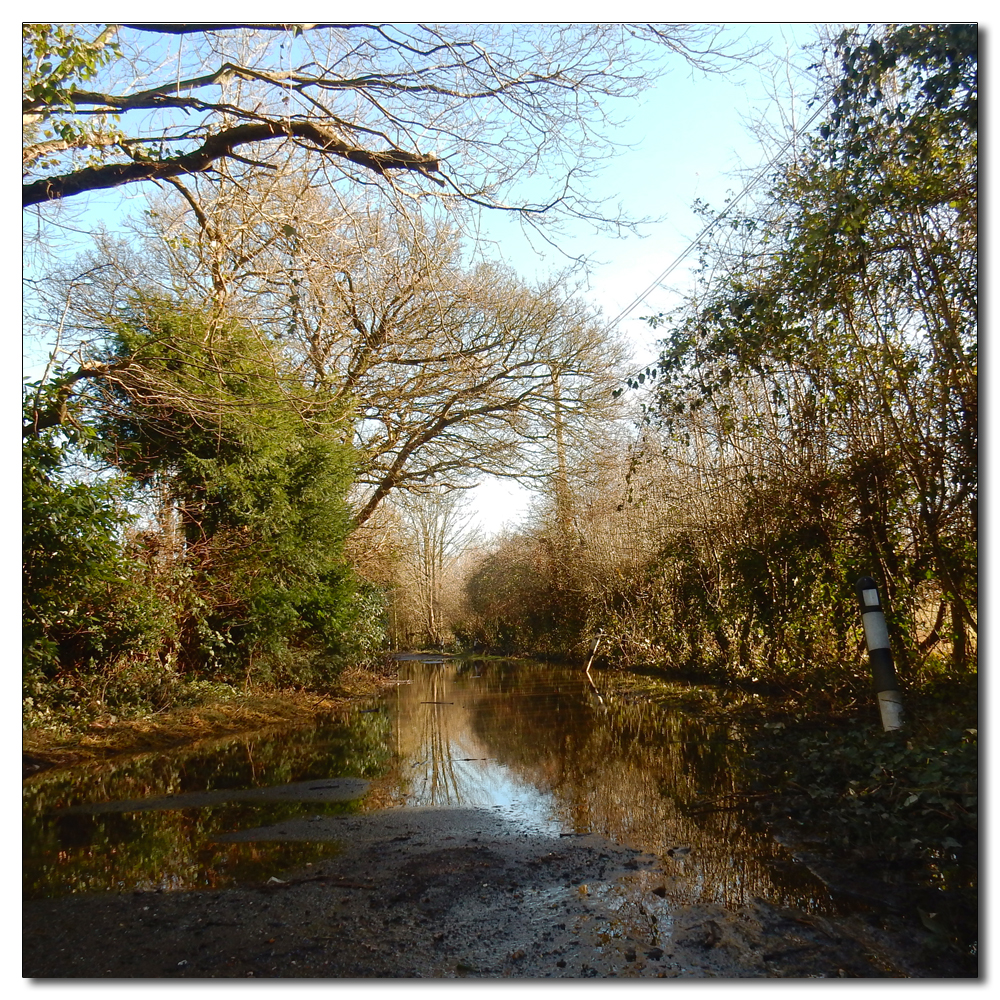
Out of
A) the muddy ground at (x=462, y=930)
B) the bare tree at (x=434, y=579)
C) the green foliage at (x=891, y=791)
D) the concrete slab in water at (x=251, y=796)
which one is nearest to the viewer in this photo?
the muddy ground at (x=462, y=930)

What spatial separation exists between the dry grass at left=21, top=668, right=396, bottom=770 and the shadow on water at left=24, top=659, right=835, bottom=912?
1.17 ft

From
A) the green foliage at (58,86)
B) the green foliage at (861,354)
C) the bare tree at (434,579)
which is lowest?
the bare tree at (434,579)

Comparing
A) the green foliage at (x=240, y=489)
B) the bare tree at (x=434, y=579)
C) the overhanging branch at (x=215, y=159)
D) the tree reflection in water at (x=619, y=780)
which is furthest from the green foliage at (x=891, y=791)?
the bare tree at (x=434, y=579)

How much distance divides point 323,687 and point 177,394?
6645mm

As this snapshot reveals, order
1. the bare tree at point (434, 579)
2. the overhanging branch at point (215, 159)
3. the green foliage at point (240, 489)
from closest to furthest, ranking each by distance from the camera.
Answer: the overhanging branch at point (215, 159) → the green foliage at point (240, 489) → the bare tree at point (434, 579)

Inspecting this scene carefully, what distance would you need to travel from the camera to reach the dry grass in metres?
5.46

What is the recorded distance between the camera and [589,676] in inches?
551

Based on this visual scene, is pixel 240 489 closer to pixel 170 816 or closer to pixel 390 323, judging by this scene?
pixel 390 323

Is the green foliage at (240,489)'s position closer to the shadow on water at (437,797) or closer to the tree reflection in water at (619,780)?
the shadow on water at (437,797)

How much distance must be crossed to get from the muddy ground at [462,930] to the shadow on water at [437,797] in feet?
0.61

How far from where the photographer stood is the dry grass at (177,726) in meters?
5.46

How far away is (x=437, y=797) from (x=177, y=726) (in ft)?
12.5

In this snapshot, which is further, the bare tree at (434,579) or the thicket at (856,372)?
the bare tree at (434,579)

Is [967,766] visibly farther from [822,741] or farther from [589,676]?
[589,676]
